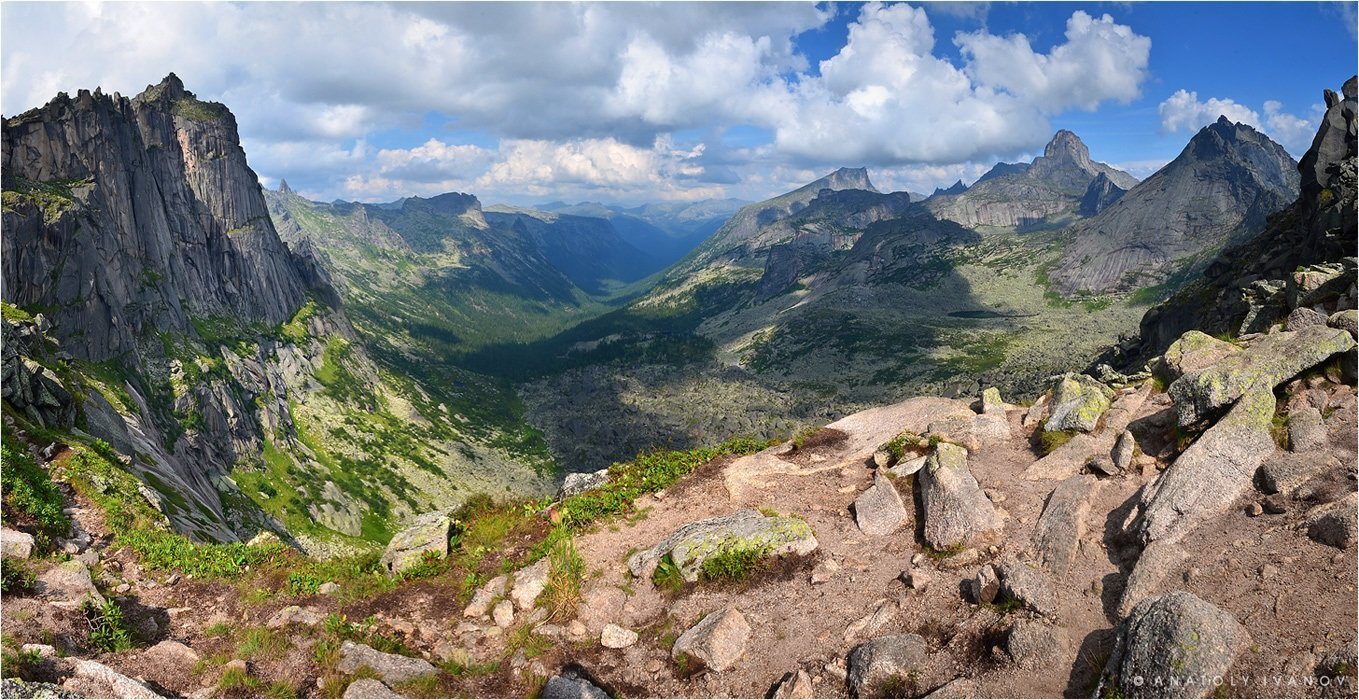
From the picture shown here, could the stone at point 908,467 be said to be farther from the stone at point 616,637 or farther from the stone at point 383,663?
the stone at point 383,663

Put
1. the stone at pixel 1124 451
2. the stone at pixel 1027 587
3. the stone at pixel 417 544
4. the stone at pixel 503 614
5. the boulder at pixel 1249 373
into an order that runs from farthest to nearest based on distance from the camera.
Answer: the stone at pixel 417 544 < the stone at pixel 1124 451 < the boulder at pixel 1249 373 < the stone at pixel 503 614 < the stone at pixel 1027 587

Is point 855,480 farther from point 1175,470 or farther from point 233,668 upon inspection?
point 233,668

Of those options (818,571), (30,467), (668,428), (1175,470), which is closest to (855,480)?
(818,571)

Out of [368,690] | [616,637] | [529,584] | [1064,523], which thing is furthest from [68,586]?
[1064,523]

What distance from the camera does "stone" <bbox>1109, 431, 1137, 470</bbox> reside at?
17750 millimetres

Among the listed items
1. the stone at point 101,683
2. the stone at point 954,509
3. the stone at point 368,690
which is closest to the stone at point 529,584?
the stone at point 368,690

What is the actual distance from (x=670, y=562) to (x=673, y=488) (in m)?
5.58

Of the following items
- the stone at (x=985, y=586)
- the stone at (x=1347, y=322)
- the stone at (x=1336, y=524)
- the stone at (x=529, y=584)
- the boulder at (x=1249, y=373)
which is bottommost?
the stone at (x=529, y=584)

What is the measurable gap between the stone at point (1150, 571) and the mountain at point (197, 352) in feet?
101

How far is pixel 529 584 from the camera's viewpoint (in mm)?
17391

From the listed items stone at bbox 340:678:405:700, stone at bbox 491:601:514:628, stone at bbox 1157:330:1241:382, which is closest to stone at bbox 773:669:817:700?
stone at bbox 491:601:514:628

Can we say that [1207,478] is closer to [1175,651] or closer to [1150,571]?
[1150,571]

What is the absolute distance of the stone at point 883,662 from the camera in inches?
481

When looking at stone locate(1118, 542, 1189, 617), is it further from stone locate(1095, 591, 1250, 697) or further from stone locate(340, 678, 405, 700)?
stone locate(340, 678, 405, 700)
